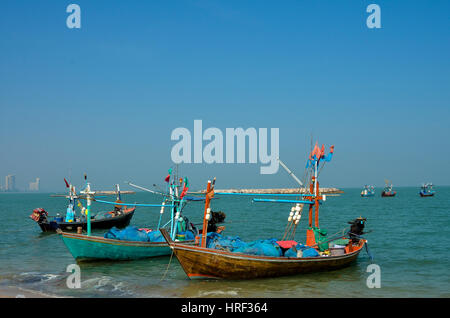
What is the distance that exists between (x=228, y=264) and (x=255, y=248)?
134cm

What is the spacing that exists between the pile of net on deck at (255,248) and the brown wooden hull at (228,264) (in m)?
0.42

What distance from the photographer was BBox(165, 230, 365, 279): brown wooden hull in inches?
599

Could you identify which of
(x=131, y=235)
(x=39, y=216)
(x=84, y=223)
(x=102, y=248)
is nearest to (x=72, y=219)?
(x=84, y=223)

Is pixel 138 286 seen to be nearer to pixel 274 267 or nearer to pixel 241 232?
pixel 274 267

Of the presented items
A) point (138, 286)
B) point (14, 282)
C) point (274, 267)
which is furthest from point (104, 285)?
point (274, 267)

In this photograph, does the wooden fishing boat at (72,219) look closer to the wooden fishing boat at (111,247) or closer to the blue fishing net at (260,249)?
the wooden fishing boat at (111,247)

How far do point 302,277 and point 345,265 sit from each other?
10.2ft

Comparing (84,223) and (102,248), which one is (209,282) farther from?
(84,223)

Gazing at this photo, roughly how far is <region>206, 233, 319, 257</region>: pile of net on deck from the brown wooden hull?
42 cm

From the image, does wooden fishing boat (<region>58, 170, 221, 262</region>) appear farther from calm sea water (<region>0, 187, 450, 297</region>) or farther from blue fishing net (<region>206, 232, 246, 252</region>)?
blue fishing net (<region>206, 232, 246, 252</region>)

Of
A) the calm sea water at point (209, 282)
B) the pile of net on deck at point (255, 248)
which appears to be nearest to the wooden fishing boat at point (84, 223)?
the calm sea water at point (209, 282)
